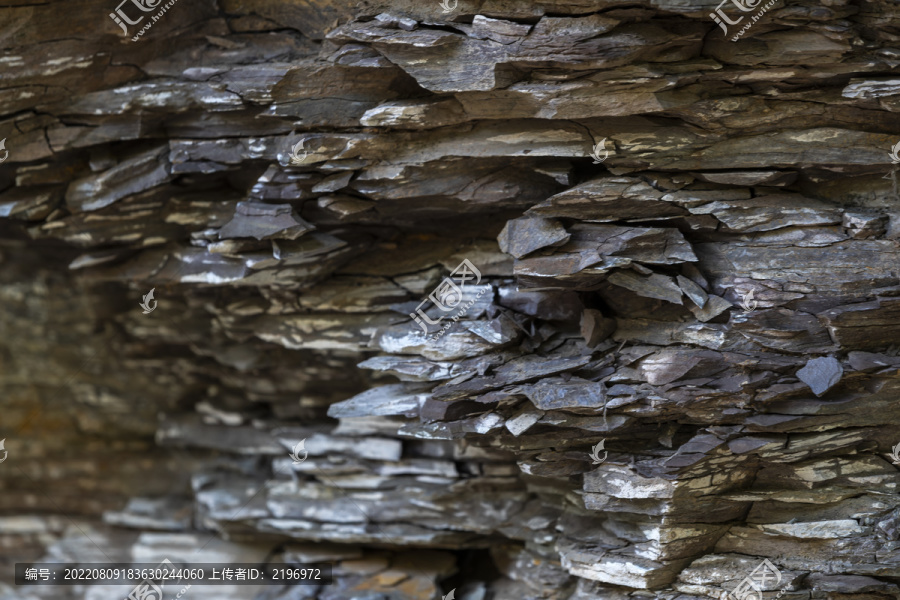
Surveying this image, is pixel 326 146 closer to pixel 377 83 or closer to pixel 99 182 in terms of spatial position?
pixel 377 83

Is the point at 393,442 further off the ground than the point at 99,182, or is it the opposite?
the point at 99,182

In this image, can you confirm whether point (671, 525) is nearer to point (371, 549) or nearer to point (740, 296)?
point (740, 296)

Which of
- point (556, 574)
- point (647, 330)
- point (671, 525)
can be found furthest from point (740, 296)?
point (556, 574)

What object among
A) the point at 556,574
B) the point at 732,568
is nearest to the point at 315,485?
the point at 556,574

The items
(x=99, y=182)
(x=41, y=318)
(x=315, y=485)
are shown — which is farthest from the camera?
(x=41, y=318)

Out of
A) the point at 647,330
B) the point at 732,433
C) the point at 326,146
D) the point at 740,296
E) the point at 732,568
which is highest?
the point at 326,146

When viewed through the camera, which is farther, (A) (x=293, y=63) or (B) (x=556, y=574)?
(B) (x=556, y=574)

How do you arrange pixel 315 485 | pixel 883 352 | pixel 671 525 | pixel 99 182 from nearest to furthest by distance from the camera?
pixel 883 352 < pixel 671 525 < pixel 99 182 < pixel 315 485
